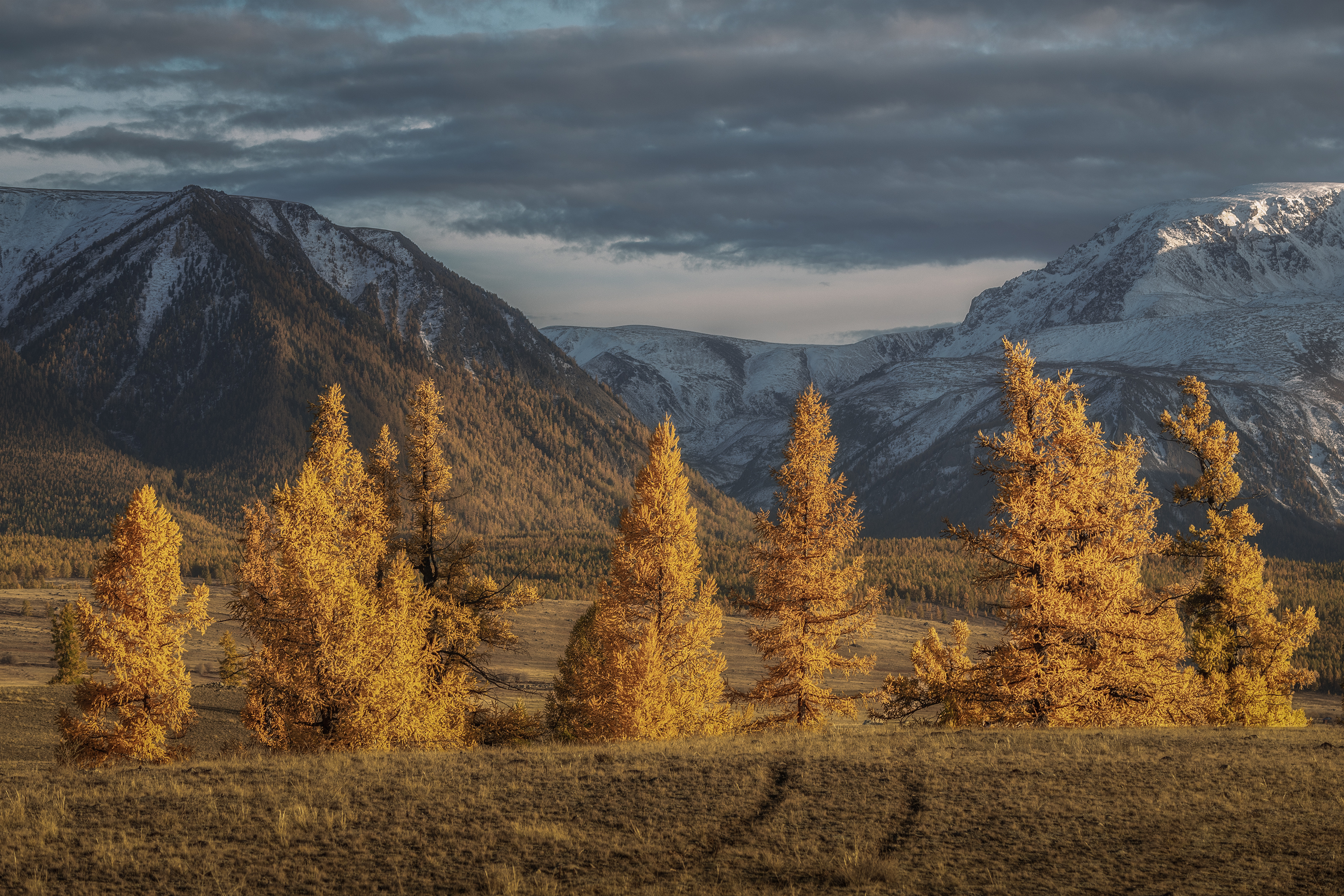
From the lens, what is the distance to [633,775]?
91.2ft

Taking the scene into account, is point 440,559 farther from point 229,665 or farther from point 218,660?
point 218,660

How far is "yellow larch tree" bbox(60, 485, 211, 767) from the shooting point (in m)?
38.5

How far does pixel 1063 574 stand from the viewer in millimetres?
32625

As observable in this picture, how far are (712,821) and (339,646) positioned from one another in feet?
51.5

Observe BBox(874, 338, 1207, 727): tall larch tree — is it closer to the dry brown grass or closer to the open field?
the dry brown grass

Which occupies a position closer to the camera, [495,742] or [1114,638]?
[1114,638]

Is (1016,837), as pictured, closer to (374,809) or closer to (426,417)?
(374,809)

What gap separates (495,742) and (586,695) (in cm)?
414

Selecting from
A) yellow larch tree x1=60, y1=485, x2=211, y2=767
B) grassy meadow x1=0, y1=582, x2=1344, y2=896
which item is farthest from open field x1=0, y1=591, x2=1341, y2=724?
grassy meadow x1=0, y1=582, x2=1344, y2=896

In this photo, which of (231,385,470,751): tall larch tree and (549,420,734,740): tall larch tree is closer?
(231,385,470,751): tall larch tree

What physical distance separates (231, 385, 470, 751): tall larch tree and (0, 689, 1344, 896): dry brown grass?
3403 millimetres

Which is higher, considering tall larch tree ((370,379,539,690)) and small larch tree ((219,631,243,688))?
tall larch tree ((370,379,539,690))

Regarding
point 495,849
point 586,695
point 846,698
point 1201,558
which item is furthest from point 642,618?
point 1201,558

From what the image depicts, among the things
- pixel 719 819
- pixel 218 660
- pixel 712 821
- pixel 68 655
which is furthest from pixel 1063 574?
pixel 218 660
